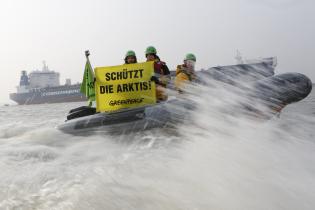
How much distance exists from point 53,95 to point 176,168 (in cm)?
8575

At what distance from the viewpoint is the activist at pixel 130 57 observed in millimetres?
8391

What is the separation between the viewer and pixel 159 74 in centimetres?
823

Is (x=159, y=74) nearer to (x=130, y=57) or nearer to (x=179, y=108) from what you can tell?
(x=130, y=57)

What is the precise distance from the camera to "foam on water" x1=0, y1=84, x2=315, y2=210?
3.31m

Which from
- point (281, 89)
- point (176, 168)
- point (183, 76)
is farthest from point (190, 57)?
point (176, 168)

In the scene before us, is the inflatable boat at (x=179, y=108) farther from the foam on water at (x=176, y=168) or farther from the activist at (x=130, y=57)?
the activist at (x=130, y=57)

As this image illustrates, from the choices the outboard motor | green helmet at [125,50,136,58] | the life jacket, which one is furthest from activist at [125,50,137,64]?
the outboard motor

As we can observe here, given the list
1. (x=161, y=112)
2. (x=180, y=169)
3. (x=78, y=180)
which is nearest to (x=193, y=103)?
(x=161, y=112)

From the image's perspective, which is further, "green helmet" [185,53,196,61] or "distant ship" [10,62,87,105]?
"distant ship" [10,62,87,105]

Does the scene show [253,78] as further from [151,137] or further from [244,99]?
[151,137]

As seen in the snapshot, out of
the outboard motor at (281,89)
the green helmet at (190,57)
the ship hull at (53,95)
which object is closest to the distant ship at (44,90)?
the ship hull at (53,95)

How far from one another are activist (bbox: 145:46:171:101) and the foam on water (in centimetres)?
122

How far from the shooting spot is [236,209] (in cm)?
304

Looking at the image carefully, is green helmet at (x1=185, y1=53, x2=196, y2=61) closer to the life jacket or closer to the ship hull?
the life jacket
